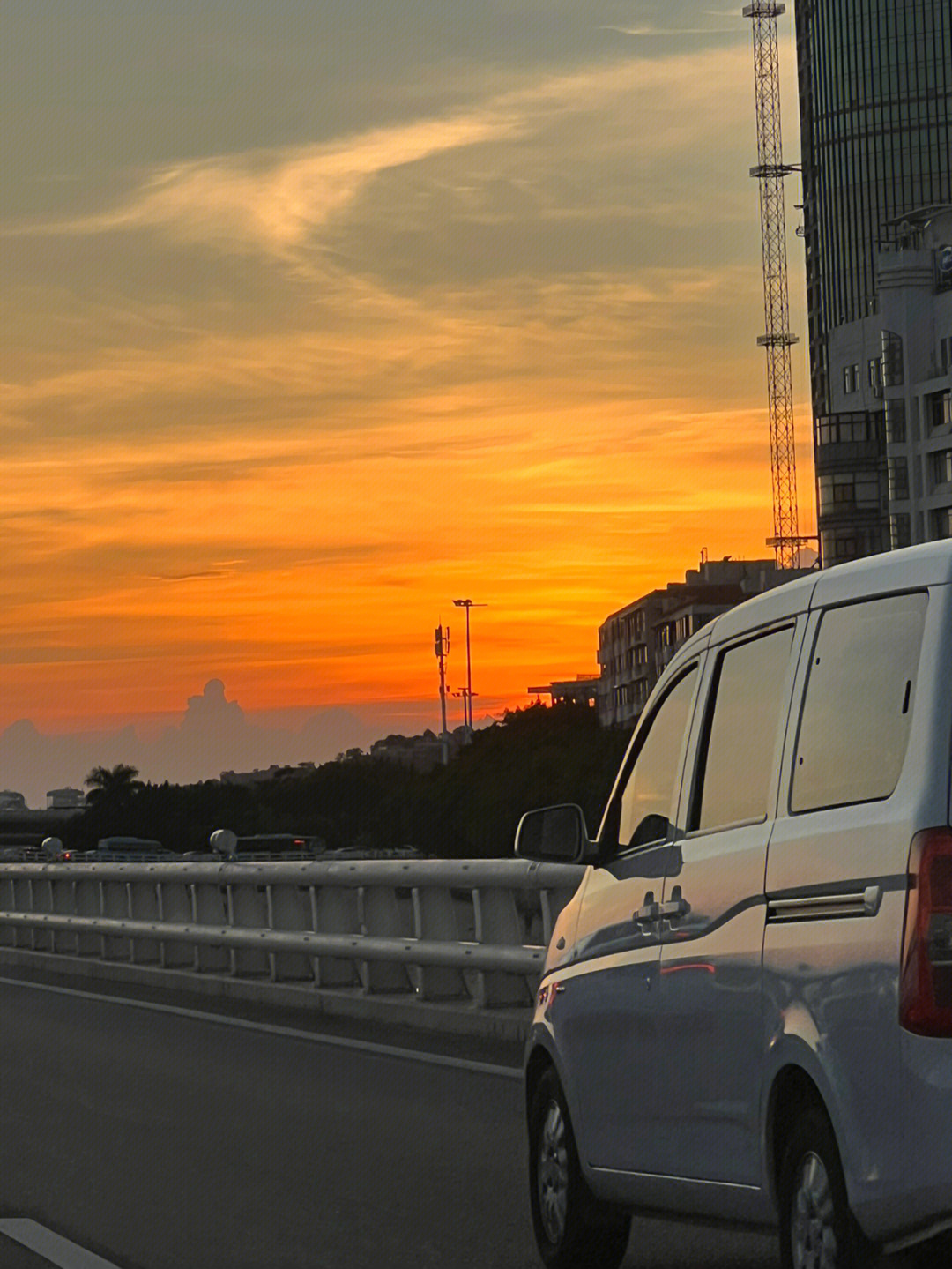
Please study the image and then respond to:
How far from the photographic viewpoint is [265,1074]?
44.7 feet

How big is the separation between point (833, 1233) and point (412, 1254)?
2.76m

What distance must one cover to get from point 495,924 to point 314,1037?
4.35ft

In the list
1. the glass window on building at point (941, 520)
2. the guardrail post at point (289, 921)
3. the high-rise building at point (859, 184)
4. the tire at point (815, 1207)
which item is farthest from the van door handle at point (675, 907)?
the high-rise building at point (859, 184)

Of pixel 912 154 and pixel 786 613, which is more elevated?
pixel 912 154

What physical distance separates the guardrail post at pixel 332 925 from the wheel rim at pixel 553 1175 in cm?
1080

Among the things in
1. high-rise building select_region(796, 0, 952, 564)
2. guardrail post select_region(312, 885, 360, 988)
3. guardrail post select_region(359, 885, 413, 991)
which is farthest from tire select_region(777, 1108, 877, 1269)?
high-rise building select_region(796, 0, 952, 564)

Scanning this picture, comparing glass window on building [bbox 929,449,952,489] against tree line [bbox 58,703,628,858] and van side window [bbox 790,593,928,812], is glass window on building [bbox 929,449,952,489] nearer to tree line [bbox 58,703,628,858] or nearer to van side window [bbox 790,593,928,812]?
tree line [bbox 58,703,628,858]

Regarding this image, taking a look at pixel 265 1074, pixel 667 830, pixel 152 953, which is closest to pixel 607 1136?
pixel 667 830

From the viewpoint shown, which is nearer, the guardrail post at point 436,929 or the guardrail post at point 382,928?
the guardrail post at point 436,929

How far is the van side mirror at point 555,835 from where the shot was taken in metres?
7.27

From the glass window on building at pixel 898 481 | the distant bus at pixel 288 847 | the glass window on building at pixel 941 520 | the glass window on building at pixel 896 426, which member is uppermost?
the glass window on building at pixel 896 426

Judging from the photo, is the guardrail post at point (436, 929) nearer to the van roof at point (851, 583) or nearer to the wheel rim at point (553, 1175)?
the wheel rim at point (553, 1175)

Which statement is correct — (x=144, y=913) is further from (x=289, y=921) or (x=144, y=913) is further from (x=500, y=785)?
(x=500, y=785)

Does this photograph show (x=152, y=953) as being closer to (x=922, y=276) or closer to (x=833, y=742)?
(x=833, y=742)
